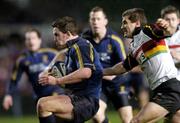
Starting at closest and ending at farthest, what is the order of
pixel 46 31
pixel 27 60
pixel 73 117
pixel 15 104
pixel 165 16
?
pixel 73 117
pixel 165 16
pixel 27 60
pixel 15 104
pixel 46 31

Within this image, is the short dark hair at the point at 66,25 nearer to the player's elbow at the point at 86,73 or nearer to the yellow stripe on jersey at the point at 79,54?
the yellow stripe on jersey at the point at 79,54

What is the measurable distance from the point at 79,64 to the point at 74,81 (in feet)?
0.85

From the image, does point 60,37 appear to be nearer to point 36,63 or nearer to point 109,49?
point 109,49

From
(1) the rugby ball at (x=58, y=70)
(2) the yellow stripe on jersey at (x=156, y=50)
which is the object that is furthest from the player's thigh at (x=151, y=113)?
(1) the rugby ball at (x=58, y=70)

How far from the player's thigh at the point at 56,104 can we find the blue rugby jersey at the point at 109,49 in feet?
8.45

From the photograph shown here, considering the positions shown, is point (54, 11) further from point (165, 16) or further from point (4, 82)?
point (165, 16)

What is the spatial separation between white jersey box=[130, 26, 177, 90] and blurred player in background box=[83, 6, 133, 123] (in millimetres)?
2644

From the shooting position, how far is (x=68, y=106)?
8070 millimetres

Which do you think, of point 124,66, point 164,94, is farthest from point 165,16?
point 164,94

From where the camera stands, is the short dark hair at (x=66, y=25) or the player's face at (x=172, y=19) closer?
the short dark hair at (x=66, y=25)

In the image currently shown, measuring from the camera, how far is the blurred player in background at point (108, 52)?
10461 mm

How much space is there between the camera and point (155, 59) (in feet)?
25.1

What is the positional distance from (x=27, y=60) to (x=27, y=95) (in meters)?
7.09

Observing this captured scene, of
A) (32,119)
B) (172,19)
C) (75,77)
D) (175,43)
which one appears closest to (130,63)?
(75,77)
